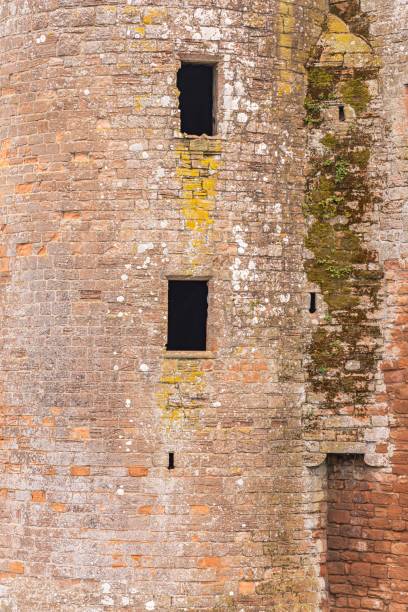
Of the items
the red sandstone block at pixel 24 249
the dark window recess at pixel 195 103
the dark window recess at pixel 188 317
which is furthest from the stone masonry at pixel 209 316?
the dark window recess at pixel 188 317

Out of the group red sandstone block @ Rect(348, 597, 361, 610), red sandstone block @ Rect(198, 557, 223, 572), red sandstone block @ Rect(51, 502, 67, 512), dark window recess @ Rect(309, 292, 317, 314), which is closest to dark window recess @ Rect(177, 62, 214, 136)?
dark window recess @ Rect(309, 292, 317, 314)

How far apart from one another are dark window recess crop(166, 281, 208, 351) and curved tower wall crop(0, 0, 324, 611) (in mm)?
2902

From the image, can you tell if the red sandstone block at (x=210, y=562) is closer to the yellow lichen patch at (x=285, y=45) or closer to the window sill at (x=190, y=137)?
the window sill at (x=190, y=137)

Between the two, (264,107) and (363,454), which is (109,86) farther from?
(363,454)

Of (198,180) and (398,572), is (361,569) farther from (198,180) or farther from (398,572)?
(198,180)

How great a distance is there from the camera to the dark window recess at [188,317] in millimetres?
16266

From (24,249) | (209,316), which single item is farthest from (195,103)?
(209,316)

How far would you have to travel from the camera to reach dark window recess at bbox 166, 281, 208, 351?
16266 mm

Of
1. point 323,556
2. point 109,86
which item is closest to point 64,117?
point 109,86

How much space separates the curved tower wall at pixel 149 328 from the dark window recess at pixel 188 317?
9.52 feet

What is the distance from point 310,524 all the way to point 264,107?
4757 millimetres

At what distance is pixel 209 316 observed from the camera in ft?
43.7

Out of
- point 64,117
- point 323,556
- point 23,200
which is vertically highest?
point 64,117

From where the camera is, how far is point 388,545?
44.3ft
